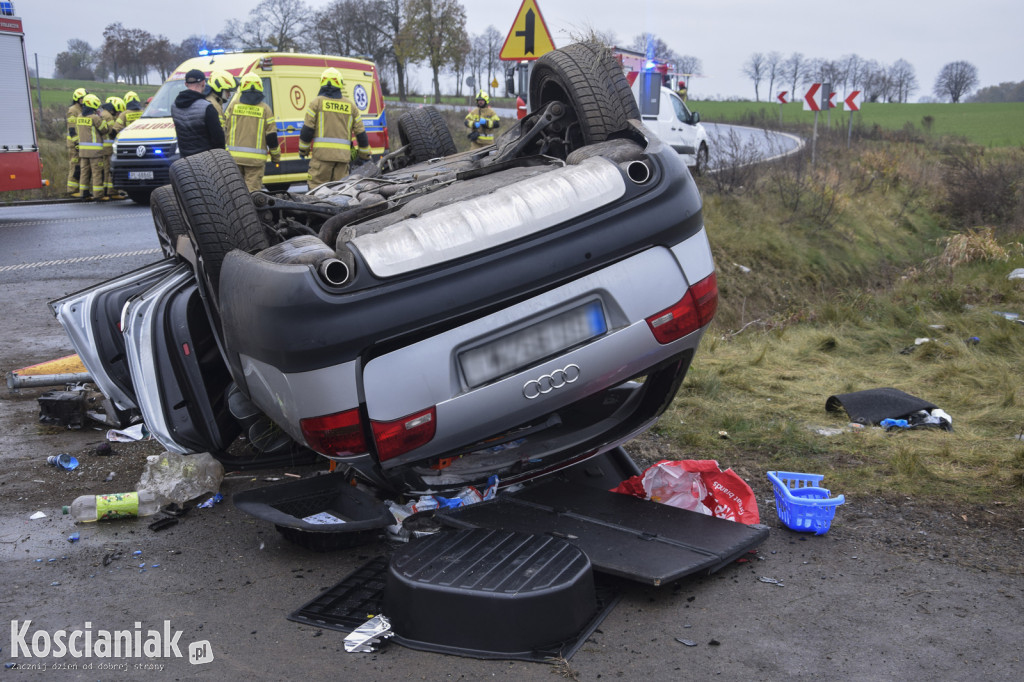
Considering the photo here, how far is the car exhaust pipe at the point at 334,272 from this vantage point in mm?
2854

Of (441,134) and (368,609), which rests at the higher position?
(441,134)

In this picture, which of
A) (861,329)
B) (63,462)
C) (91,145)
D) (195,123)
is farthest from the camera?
(91,145)

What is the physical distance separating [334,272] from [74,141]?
57.8 feet

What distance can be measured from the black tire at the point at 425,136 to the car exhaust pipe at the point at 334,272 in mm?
3209

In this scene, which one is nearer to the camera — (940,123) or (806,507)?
(806,507)

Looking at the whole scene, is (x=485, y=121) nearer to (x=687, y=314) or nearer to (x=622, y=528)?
(x=687, y=314)

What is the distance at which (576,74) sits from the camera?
402 cm

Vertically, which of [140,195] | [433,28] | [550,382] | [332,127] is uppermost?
[433,28]

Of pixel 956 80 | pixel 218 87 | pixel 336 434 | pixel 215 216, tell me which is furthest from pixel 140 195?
pixel 956 80

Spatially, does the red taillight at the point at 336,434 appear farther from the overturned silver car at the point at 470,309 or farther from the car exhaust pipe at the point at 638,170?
the car exhaust pipe at the point at 638,170

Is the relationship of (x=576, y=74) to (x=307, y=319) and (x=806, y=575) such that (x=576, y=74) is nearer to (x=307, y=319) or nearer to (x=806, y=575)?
(x=307, y=319)

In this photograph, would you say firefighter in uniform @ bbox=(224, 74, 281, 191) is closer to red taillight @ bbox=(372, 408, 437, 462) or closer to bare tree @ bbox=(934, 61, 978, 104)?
red taillight @ bbox=(372, 408, 437, 462)

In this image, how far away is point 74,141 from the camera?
59.1 feet

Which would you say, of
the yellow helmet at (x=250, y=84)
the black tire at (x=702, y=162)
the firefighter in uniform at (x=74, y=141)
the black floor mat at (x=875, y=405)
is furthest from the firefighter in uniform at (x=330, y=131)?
the firefighter in uniform at (x=74, y=141)
